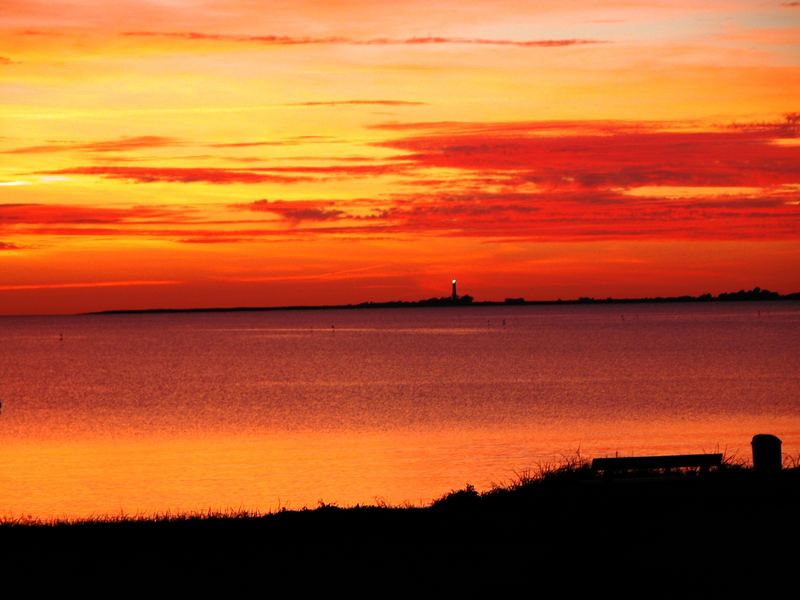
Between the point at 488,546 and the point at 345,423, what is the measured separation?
40703 millimetres

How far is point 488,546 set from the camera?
49.0 ft

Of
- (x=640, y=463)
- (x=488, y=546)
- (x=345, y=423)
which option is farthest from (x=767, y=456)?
(x=345, y=423)

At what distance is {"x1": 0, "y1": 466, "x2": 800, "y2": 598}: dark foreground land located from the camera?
1310 centimetres

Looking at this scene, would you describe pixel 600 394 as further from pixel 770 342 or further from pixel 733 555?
pixel 770 342

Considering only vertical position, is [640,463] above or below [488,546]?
above

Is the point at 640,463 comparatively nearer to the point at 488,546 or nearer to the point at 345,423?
the point at 488,546

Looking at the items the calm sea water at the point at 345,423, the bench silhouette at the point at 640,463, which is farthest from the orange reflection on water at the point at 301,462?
the bench silhouette at the point at 640,463

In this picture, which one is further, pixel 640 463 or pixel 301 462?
pixel 301 462

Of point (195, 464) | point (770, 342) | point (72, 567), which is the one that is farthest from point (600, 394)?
point (770, 342)

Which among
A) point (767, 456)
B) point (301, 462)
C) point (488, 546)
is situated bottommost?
point (301, 462)

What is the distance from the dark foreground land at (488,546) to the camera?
1310cm

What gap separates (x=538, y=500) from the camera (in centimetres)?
1781

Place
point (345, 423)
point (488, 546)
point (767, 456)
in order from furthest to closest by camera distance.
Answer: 1. point (345, 423)
2. point (767, 456)
3. point (488, 546)

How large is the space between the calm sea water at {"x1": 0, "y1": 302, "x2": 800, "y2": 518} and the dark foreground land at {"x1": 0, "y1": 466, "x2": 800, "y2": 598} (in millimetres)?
6892
